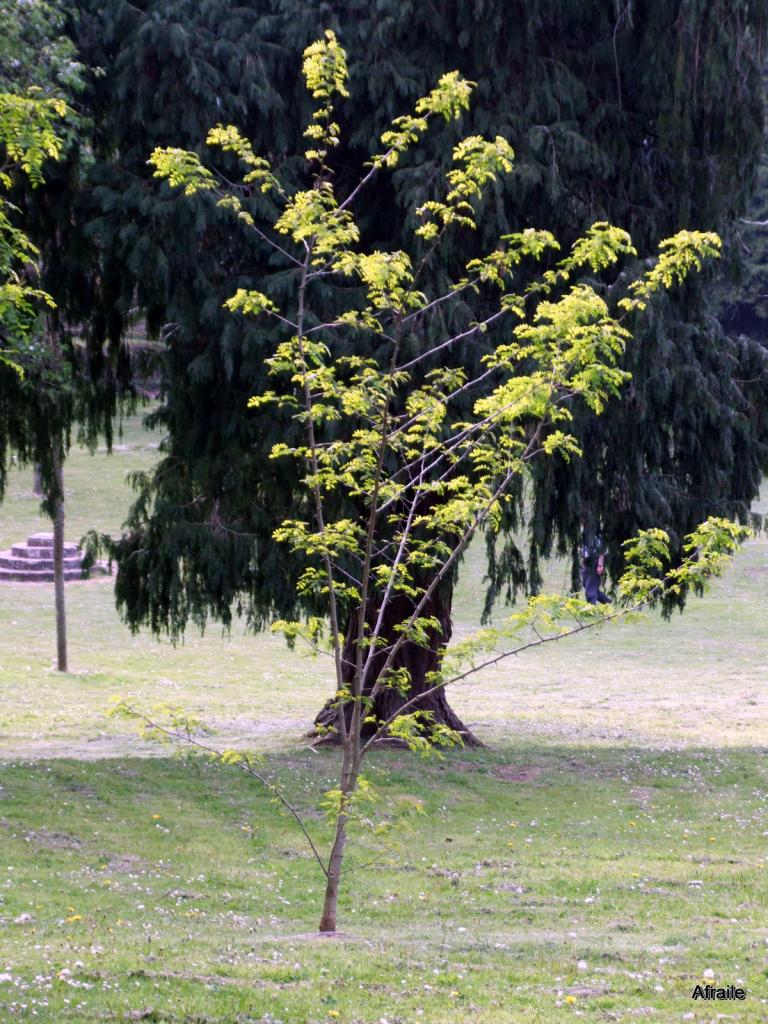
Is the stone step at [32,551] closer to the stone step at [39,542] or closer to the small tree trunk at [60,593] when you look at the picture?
the stone step at [39,542]

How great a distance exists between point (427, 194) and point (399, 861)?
521 centimetres

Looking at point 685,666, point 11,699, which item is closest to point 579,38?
point 11,699

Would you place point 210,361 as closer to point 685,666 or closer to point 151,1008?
point 151,1008

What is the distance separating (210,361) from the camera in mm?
11289

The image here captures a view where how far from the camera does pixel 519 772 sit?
12836 mm

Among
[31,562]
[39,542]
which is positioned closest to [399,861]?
[31,562]

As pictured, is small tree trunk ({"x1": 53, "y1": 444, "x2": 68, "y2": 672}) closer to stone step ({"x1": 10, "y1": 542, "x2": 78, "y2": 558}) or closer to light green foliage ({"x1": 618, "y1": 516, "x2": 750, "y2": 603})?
stone step ({"x1": 10, "y1": 542, "x2": 78, "y2": 558})

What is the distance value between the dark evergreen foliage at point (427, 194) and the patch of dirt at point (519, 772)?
1.82 metres

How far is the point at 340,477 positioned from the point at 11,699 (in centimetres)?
1146

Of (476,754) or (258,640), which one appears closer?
(476,754)

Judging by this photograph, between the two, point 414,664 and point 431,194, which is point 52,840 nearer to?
point 414,664

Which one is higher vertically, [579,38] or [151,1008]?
[579,38]

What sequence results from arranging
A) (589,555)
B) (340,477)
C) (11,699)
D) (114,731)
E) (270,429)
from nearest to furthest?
(340,477)
(270,429)
(589,555)
(114,731)
(11,699)

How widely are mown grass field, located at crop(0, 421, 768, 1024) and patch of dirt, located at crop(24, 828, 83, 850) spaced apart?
0.04m
